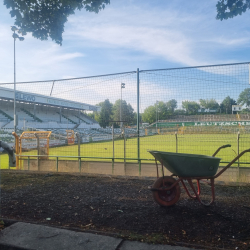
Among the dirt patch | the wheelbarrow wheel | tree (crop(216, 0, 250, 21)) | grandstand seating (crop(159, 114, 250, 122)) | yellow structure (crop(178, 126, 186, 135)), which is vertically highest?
tree (crop(216, 0, 250, 21))

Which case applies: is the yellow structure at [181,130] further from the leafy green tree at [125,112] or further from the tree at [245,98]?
the tree at [245,98]

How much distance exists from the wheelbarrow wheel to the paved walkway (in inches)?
47.5

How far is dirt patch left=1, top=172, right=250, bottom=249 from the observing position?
3.01m

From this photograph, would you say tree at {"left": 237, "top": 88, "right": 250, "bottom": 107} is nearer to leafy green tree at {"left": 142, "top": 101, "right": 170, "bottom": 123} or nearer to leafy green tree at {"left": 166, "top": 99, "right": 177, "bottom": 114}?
leafy green tree at {"left": 166, "top": 99, "right": 177, "bottom": 114}

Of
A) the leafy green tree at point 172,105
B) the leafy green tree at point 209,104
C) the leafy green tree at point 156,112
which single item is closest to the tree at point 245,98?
the leafy green tree at point 209,104

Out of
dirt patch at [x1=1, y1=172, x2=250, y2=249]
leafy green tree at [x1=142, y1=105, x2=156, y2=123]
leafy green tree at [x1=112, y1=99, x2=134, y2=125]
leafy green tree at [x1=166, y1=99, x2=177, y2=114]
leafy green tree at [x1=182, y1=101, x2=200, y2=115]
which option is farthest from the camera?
leafy green tree at [x1=112, y1=99, x2=134, y2=125]

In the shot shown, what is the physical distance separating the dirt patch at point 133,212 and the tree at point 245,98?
109 inches

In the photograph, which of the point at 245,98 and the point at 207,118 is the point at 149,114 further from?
the point at 245,98

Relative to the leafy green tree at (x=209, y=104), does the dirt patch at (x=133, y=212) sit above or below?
below

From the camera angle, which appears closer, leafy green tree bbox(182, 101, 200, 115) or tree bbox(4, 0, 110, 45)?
tree bbox(4, 0, 110, 45)

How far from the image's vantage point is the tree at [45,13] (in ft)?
19.7

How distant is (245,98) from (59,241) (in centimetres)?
613

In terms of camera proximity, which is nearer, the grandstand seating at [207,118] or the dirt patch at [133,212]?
the dirt patch at [133,212]

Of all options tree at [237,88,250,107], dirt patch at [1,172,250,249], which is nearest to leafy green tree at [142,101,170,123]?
tree at [237,88,250,107]
